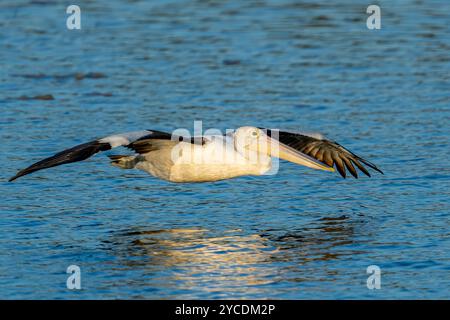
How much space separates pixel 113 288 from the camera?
27.2ft

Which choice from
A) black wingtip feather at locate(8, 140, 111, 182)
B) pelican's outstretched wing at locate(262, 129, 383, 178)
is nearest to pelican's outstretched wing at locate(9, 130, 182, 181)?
black wingtip feather at locate(8, 140, 111, 182)

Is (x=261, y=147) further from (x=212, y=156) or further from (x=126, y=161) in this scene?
(x=126, y=161)

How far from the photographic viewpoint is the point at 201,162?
32.9 ft

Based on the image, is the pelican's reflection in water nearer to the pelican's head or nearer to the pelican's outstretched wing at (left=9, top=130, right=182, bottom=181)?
the pelican's head

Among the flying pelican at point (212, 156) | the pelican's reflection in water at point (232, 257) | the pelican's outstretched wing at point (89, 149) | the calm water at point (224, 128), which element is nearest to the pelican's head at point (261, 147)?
the flying pelican at point (212, 156)

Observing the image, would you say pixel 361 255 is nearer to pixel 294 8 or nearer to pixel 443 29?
pixel 443 29

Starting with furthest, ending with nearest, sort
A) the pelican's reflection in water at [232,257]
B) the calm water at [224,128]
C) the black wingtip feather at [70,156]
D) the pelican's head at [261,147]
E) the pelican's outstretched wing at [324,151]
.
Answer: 1. the pelican's outstretched wing at [324,151]
2. the pelican's head at [261,147]
3. the black wingtip feather at [70,156]
4. the calm water at [224,128]
5. the pelican's reflection in water at [232,257]

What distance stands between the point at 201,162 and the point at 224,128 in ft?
9.83

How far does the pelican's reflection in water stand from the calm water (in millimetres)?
24

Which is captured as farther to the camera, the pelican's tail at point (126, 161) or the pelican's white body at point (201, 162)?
the pelican's tail at point (126, 161)

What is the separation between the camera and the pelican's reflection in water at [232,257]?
27.3 feet

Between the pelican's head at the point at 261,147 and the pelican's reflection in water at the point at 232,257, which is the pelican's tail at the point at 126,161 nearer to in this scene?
the pelican's reflection in water at the point at 232,257

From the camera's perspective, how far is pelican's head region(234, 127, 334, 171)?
10.3 m

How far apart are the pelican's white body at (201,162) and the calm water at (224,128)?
0.37 meters
